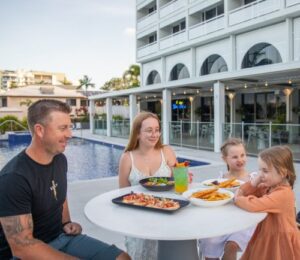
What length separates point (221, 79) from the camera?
1241 cm

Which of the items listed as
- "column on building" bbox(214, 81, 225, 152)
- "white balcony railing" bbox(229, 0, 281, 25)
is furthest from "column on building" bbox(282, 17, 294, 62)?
"column on building" bbox(214, 81, 225, 152)

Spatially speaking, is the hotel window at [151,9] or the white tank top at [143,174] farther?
the hotel window at [151,9]

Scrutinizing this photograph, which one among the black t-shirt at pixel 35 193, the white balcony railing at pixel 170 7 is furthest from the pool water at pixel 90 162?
the white balcony railing at pixel 170 7

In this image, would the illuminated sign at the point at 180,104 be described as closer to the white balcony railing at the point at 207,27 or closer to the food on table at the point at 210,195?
the white balcony railing at the point at 207,27

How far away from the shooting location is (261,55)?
57.7 ft

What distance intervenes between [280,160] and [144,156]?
4.30ft

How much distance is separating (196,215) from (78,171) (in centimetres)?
895

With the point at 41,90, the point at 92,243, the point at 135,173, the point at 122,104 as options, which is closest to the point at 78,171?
the point at 135,173

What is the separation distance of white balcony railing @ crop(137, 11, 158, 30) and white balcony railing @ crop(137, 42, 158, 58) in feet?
5.27

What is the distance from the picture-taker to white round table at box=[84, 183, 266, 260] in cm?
178

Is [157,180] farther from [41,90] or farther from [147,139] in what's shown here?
[41,90]

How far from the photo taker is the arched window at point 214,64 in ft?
65.5

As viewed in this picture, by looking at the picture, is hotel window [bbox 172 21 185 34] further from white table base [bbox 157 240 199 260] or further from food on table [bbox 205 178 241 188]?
white table base [bbox 157 240 199 260]

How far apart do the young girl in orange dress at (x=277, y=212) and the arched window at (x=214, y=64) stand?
59.2ft
